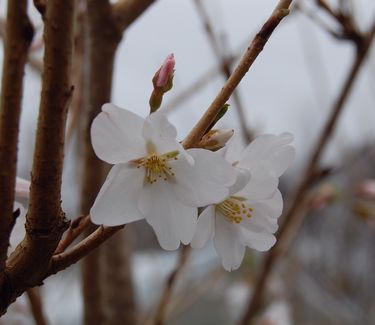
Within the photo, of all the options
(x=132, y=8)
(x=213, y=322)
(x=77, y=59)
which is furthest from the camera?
(x=213, y=322)

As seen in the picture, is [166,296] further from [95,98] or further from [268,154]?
[268,154]

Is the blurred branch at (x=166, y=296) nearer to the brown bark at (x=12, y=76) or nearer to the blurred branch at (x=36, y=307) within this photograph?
the blurred branch at (x=36, y=307)

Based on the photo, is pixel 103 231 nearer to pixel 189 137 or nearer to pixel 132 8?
pixel 189 137

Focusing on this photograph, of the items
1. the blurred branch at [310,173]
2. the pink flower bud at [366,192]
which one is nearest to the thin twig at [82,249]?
the blurred branch at [310,173]

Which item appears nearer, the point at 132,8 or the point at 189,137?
the point at 189,137

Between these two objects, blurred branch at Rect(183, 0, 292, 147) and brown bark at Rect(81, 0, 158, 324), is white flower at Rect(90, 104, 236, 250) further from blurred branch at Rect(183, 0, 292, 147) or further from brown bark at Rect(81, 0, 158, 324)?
brown bark at Rect(81, 0, 158, 324)

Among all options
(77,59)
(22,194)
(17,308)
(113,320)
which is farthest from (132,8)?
(17,308)
